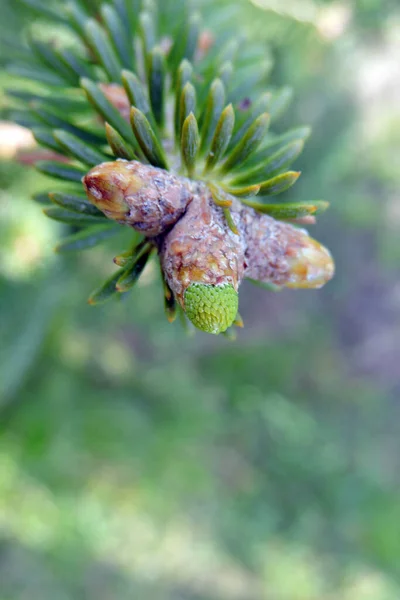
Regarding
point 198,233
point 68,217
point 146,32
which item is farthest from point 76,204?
point 146,32

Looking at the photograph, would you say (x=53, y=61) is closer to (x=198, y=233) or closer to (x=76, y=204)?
(x=76, y=204)

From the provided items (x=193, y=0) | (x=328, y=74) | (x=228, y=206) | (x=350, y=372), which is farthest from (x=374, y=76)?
(x=228, y=206)

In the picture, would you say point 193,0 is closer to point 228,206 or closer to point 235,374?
point 228,206

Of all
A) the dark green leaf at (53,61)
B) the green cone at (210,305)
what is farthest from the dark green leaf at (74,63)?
the green cone at (210,305)

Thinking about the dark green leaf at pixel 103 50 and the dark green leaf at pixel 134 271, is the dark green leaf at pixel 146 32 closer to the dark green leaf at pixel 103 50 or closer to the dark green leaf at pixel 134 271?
the dark green leaf at pixel 103 50

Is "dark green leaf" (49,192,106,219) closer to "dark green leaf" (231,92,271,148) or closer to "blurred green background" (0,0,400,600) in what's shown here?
"dark green leaf" (231,92,271,148)
